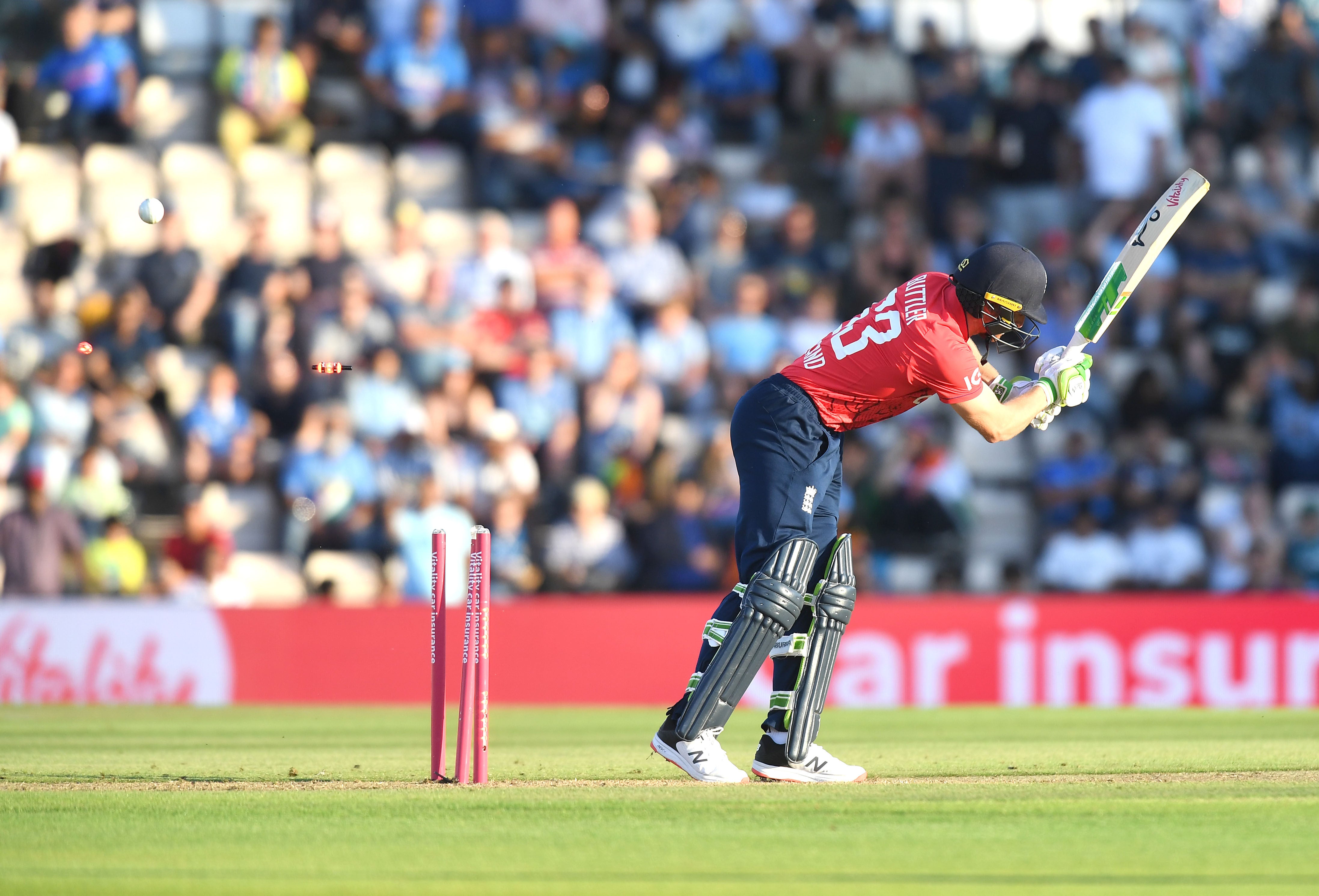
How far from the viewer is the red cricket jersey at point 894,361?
7.08 m

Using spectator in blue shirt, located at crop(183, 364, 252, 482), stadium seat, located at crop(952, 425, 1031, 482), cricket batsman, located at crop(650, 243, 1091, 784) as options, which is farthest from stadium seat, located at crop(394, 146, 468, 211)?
cricket batsman, located at crop(650, 243, 1091, 784)

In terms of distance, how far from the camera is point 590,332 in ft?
50.9

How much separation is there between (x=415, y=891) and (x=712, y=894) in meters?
0.80

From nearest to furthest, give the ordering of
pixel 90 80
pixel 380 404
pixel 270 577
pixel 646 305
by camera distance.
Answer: pixel 270 577 < pixel 380 404 < pixel 646 305 < pixel 90 80

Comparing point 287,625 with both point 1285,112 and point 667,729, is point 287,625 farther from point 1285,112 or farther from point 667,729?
point 1285,112

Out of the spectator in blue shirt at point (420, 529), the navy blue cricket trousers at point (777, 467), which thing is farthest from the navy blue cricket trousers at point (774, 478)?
the spectator in blue shirt at point (420, 529)

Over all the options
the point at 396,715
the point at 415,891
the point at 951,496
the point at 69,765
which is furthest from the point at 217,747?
the point at 951,496

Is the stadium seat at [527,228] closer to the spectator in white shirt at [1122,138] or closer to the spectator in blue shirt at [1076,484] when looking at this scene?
the spectator in blue shirt at [1076,484]

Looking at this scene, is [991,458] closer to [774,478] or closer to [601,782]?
[774,478]

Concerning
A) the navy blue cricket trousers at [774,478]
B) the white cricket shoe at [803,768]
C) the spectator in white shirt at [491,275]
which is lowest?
the white cricket shoe at [803,768]

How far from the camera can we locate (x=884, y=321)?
7.20 metres

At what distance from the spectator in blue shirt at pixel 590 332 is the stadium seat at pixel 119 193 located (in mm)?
3655

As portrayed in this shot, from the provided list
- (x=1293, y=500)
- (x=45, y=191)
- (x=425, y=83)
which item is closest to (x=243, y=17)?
(x=425, y=83)

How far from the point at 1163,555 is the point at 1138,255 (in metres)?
7.68
